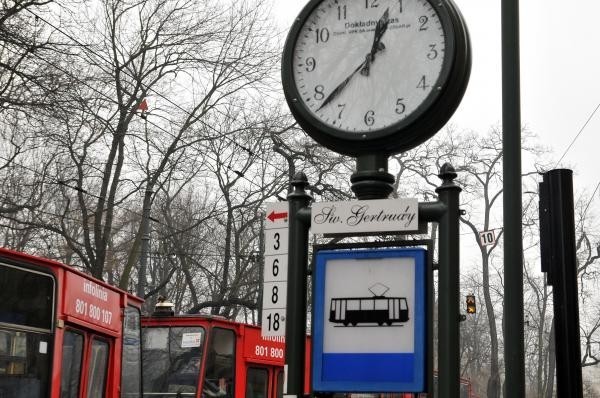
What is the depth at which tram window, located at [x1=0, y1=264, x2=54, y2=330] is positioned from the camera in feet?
22.4

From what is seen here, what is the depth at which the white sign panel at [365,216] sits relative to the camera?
326 cm

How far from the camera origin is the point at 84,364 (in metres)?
7.96

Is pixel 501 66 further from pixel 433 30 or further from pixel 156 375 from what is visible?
pixel 156 375

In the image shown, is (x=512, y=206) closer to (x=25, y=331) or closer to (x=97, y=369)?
(x=25, y=331)

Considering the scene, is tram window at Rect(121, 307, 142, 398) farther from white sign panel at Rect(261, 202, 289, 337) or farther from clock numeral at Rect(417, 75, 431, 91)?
clock numeral at Rect(417, 75, 431, 91)

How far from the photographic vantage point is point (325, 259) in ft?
11.3

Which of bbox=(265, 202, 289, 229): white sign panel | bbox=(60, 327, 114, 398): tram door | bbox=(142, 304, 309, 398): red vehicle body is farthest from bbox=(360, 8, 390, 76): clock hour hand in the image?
bbox=(142, 304, 309, 398): red vehicle body

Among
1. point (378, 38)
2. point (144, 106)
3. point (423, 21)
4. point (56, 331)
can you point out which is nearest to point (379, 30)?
point (378, 38)

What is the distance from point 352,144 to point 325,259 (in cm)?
48

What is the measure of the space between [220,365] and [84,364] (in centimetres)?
491

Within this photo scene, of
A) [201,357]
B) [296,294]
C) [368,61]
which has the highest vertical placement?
[368,61]

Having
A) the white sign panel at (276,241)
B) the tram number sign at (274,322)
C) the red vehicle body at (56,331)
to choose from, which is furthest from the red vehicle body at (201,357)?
the white sign panel at (276,241)

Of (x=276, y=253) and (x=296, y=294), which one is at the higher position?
(x=276, y=253)

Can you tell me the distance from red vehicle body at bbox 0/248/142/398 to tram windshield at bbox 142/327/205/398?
3674mm
